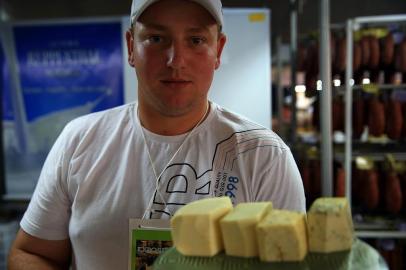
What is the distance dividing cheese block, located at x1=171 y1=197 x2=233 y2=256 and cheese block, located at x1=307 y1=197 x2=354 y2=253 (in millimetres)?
104

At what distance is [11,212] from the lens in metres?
2.74

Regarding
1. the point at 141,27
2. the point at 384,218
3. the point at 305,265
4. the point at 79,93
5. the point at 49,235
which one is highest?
the point at 141,27

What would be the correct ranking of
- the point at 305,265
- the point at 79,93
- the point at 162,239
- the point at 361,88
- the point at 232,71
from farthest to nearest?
the point at 361,88 < the point at 79,93 < the point at 232,71 < the point at 162,239 < the point at 305,265

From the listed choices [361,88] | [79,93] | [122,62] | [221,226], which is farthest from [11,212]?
[221,226]

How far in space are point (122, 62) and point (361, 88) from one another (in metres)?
1.56

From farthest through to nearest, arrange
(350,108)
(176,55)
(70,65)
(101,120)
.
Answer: (350,108) < (70,65) < (101,120) < (176,55)

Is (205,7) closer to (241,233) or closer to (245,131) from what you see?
(245,131)

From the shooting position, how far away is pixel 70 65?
243 centimetres

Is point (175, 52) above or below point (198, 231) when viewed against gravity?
above

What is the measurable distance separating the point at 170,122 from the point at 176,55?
194 millimetres

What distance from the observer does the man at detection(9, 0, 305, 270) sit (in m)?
0.85

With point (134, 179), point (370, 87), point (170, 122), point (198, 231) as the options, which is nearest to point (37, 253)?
point (134, 179)

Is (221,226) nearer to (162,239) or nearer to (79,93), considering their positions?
(162,239)

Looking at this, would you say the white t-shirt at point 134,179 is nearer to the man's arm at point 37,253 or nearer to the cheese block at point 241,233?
the man's arm at point 37,253
